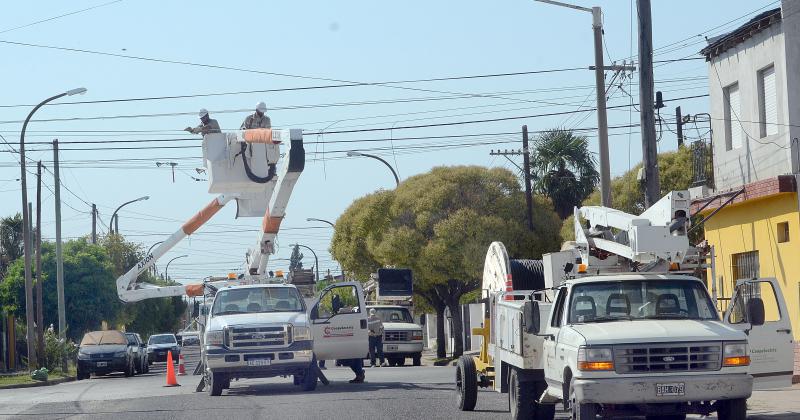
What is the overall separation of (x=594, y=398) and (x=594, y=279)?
175cm

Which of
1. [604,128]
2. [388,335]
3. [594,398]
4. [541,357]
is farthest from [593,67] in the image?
[388,335]

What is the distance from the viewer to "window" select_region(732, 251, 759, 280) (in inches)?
912

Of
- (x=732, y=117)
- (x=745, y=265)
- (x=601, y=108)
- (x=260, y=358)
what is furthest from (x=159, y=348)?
(x=732, y=117)

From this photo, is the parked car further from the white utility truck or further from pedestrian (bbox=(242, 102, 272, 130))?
the white utility truck

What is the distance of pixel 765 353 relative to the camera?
1412 cm

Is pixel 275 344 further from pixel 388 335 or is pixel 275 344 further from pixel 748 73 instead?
pixel 388 335

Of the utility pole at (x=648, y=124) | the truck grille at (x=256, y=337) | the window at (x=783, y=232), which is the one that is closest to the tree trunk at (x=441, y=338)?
the truck grille at (x=256, y=337)

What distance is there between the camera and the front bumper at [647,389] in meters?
12.2

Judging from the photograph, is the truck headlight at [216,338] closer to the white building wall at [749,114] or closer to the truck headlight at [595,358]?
the white building wall at [749,114]

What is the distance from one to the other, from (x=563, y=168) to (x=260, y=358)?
2453 centimetres

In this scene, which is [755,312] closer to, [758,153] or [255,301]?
[758,153]

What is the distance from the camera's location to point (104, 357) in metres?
38.3

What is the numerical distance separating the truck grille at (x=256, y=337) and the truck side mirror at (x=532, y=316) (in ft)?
Result: 29.0

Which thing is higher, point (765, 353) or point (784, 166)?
point (784, 166)
